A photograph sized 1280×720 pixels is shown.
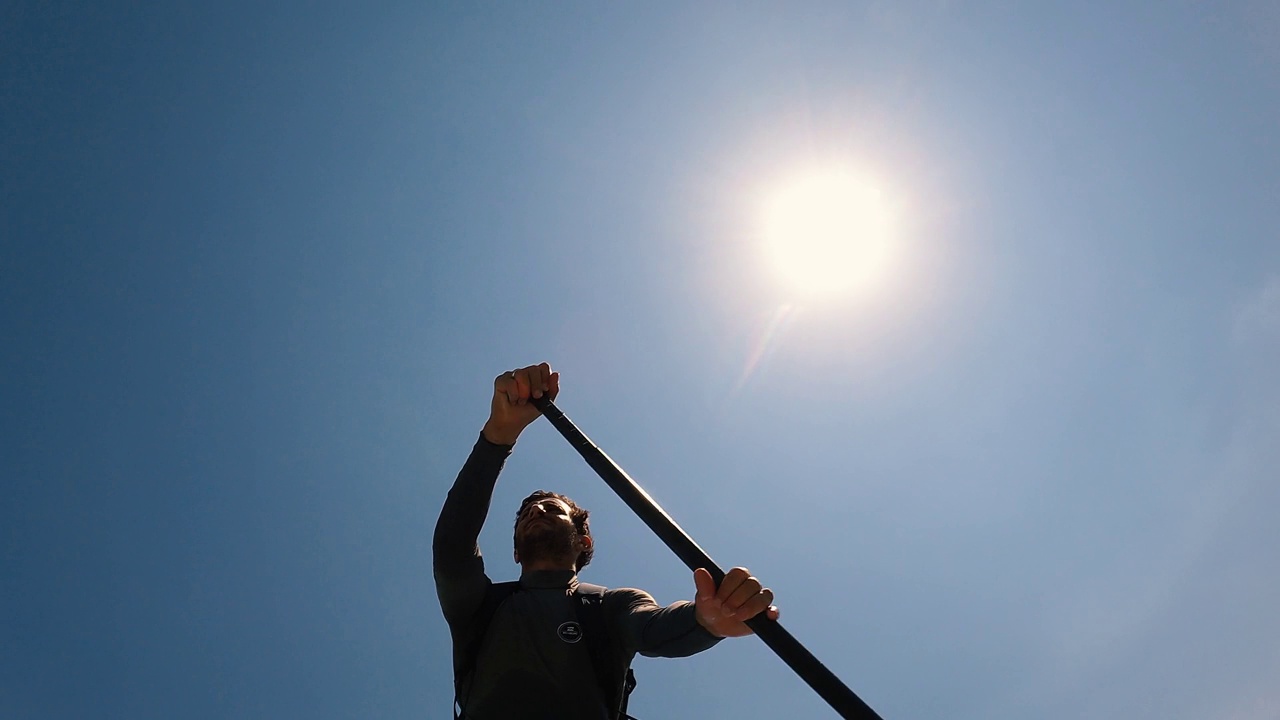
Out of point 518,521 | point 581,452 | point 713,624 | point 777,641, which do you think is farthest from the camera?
point 518,521

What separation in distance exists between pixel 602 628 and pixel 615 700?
393 millimetres

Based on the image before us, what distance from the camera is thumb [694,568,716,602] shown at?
10.4 feet

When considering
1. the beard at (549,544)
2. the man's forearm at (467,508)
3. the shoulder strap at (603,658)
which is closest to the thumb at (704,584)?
the shoulder strap at (603,658)

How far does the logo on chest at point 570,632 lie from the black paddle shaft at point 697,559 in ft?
3.84

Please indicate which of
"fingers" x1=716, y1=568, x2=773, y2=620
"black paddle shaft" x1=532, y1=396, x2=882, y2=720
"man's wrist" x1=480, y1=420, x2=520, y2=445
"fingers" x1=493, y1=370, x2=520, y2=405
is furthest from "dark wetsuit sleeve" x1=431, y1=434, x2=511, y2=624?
"fingers" x1=716, y1=568, x2=773, y2=620

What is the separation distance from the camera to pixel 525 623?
4.29 m

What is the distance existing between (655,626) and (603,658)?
1.68 feet

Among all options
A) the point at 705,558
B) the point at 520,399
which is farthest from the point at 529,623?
the point at 705,558

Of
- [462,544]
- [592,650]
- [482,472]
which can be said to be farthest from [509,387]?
[592,650]

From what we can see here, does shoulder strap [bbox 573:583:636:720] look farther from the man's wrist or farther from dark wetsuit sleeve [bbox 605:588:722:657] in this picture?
the man's wrist

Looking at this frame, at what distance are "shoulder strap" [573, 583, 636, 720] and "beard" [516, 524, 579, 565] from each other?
1.39ft

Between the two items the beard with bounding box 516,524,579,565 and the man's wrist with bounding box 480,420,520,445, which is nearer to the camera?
the man's wrist with bounding box 480,420,520,445

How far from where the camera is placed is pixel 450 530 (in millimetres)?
4254

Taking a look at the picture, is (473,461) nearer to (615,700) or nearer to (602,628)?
(602,628)
